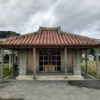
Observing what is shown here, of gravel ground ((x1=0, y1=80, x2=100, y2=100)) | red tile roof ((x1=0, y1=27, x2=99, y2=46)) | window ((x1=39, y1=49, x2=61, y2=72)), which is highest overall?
red tile roof ((x1=0, y1=27, x2=99, y2=46))

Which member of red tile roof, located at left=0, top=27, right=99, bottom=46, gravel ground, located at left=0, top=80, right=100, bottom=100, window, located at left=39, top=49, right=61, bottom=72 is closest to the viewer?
gravel ground, located at left=0, top=80, right=100, bottom=100

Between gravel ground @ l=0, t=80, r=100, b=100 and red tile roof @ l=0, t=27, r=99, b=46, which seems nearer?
gravel ground @ l=0, t=80, r=100, b=100

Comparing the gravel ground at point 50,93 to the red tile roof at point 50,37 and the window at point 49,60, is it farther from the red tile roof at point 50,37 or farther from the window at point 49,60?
the red tile roof at point 50,37

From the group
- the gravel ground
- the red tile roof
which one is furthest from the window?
the gravel ground

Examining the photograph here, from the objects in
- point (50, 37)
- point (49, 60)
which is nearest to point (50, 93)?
point (49, 60)

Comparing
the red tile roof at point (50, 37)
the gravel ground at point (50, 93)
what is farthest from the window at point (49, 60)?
the gravel ground at point (50, 93)

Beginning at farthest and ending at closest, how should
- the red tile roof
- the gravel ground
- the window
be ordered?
the window, the red tile roof, the gravel ground

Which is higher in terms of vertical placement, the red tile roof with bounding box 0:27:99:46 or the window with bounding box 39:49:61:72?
the red tile roof with bounding box 0:27:99:46

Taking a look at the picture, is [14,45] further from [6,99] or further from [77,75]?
[77,75]

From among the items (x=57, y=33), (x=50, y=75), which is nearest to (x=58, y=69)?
(x=50, y=75)

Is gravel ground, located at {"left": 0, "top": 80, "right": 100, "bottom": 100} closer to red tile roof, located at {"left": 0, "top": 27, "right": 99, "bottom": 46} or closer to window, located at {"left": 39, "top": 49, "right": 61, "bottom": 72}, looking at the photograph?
window, located at {"left": 39, "top": 49, "right": 61, "bottom": 72}

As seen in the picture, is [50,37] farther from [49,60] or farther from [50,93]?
[50,93]

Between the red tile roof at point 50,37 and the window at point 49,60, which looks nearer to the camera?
the red tile roof at point 50,37

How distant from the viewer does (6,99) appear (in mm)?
4227
